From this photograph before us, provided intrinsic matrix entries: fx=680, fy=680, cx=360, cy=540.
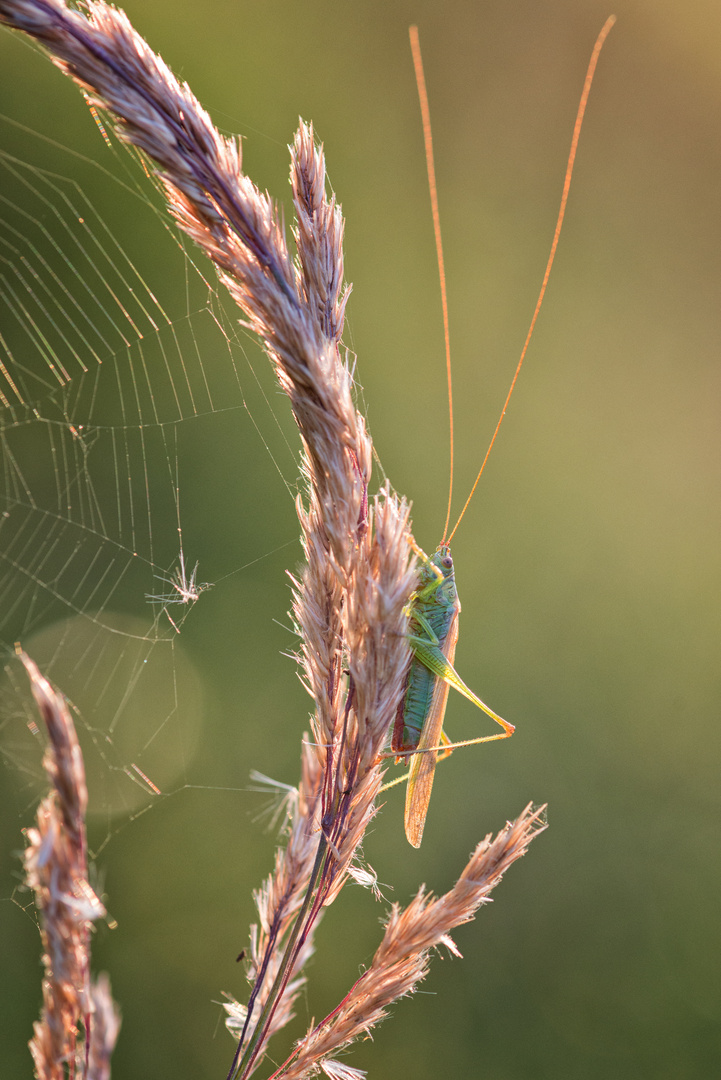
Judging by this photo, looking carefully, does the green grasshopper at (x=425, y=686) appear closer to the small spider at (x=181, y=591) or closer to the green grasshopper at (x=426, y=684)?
the green grasshopper at (x=426, y=684)

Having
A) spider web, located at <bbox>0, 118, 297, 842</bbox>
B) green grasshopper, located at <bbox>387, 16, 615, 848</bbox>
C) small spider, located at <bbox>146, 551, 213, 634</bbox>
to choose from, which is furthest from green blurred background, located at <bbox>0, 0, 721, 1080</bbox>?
green grasshopper, located at <bbox>387, 16, 615, 848</bbox>

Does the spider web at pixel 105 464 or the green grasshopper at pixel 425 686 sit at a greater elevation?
the spider web at pixel 105 464

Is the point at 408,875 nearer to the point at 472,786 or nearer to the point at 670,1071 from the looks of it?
the point at 472,786

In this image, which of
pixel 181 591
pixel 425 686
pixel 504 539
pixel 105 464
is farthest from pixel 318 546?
pixel 504 539

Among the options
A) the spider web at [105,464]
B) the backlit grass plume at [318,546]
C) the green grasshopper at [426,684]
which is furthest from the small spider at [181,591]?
the green grasshopper at [426,684]

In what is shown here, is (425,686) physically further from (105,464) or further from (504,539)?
(504,539)

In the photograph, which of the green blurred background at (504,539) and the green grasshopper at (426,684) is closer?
the green grasshopper at (426,684)
